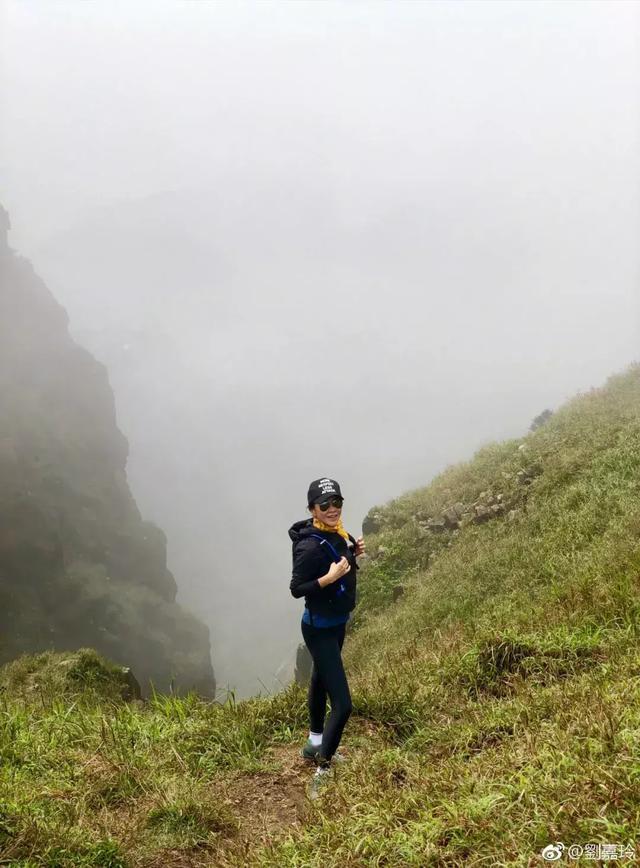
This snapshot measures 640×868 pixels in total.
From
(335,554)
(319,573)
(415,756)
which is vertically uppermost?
(335,554)

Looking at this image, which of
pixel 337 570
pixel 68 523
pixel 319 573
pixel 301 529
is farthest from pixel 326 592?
pixel 68 523

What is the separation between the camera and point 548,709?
4.75 m

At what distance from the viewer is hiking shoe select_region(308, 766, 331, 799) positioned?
4.48m

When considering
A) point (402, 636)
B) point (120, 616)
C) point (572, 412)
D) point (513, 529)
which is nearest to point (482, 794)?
point (402, 636)

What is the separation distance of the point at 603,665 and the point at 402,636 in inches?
262

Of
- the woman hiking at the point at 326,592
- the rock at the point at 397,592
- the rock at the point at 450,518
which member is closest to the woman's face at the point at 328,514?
the woman hiking at the point at 326,592

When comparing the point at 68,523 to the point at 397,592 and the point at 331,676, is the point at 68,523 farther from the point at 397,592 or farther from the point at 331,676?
the point at 331,676

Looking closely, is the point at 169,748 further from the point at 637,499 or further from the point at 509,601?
the point at 637,499

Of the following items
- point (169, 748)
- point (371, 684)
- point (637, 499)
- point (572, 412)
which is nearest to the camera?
point (169, 748)

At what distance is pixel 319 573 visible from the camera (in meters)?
4.76

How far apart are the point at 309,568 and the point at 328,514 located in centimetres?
52

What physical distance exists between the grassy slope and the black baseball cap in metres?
2.40

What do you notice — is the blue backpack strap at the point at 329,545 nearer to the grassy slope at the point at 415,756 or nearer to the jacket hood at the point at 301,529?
the jacket hood at the point at 301,529

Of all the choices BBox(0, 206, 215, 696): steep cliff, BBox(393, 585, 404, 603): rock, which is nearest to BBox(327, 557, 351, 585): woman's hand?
BBox(393, 585, 404, 603): rock
